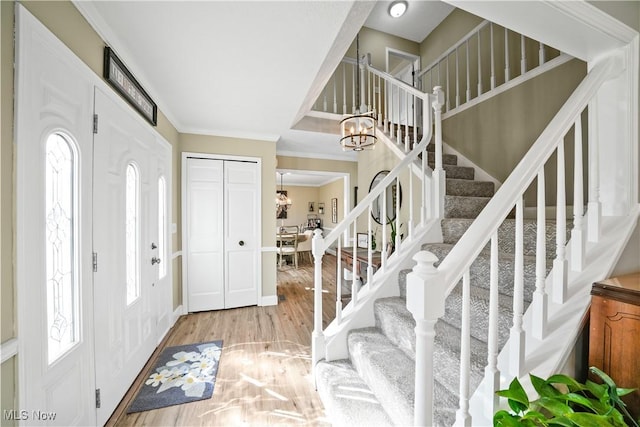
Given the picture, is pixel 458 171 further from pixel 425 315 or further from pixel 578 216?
pixel 425 315

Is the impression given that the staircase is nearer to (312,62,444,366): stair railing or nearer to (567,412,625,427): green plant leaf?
(312,62,444,366): stair railing

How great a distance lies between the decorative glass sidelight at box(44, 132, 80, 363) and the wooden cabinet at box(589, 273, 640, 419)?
2256mm

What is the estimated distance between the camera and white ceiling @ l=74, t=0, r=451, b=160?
4.63ft

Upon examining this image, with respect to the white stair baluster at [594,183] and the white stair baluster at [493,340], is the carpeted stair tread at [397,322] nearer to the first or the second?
the white stair baluster at [493,340]

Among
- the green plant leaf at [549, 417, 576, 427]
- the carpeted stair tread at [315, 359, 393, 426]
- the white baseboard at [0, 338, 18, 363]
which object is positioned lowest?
the carpeted stair tread at [315, 359, 393, 426]

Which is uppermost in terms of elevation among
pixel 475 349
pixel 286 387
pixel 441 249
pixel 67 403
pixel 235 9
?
pixel 235 9

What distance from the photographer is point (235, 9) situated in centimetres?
141

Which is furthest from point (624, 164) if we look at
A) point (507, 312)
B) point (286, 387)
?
point (286, 387)

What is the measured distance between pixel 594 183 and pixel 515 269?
0.70 metres

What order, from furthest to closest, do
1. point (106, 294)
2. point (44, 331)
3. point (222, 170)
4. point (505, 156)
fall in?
point (222, 170) < point (505, 156) < point (106, 294) < point (44, 331)

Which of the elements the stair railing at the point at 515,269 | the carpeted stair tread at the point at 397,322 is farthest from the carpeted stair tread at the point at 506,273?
the carpeted stair tread at the point at 397,322

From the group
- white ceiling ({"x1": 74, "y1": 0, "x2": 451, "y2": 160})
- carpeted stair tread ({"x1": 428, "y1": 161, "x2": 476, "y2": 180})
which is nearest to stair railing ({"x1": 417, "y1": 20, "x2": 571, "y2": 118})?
carpeted stair tread ({"x1": 428, "y1": 161, "x2": 476, "y2": 180})

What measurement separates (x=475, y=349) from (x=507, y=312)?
24cm

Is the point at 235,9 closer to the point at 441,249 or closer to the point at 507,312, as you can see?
the point at 441,249
